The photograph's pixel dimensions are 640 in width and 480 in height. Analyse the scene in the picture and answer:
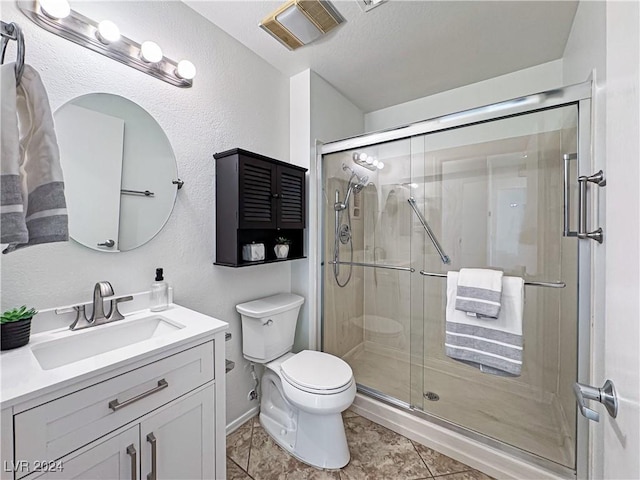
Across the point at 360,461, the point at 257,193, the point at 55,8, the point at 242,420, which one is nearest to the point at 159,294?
the point at 257,193

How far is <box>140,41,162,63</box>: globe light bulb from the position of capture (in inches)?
49.5

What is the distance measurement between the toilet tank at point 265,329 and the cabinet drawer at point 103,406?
0.62m

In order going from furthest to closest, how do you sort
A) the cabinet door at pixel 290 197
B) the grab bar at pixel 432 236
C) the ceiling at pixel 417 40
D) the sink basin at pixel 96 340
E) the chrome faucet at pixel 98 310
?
the grab bar at pixel 432 236, the cabinet door at pixel 290 197, the ceiling at pixel 417 40, the chrome faucet at pixel 98 310, the sink basin at pixel 96 340

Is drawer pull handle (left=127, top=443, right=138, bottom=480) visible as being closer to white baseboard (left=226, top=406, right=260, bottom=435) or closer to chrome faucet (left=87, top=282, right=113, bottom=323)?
chrome faucet (left=87, top=282, right=113, bottom=323)

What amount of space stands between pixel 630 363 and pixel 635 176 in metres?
0.30

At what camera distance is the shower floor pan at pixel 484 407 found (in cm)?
146

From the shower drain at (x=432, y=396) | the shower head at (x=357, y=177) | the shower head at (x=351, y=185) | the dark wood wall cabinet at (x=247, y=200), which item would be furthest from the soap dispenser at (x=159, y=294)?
the shower drain at (x=432, y=396)

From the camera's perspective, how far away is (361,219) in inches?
87.7

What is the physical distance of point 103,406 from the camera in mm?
807

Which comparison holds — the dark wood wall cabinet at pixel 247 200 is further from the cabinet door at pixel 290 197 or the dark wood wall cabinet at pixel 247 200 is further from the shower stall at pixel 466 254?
the shower stall at pixel 466 254

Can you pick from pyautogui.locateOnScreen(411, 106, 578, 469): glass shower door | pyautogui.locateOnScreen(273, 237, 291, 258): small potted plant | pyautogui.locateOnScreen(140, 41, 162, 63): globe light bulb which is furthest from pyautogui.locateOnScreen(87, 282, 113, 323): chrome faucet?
pyautogui.locateOnScreen(411, 106, 578, 469): glass shower door

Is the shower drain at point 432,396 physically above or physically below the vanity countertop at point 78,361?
below

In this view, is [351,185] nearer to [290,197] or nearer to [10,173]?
[290,197]

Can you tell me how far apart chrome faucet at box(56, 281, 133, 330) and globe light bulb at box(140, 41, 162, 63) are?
3.39ft
